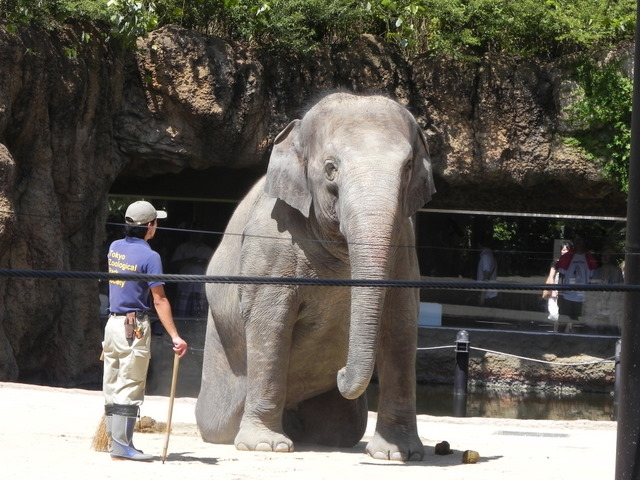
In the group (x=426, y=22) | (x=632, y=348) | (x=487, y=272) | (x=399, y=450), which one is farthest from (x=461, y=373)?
(x=632, y=348)

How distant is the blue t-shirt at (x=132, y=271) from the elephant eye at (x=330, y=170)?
1.06m

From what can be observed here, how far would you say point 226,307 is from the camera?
22.8 ft

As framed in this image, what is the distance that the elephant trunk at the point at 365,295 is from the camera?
18.3ft

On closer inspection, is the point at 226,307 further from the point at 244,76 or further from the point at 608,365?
the point at 608,365

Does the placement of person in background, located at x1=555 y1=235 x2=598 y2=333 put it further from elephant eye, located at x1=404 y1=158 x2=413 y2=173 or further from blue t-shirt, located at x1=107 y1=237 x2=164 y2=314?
blue t-shirt, located at x1=107 y1=237 x2=164 y2=314

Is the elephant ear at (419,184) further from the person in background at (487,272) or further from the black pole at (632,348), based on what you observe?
the person in background at (487,272)

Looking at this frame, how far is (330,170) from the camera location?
245 inches

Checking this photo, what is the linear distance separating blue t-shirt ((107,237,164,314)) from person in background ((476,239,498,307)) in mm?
3256

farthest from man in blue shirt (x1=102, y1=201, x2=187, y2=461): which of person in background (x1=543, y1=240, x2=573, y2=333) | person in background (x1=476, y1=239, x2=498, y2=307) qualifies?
person in background (x1=543, y1=240, x2=573, y2=333)

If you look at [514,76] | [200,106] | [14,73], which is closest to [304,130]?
[14,73]

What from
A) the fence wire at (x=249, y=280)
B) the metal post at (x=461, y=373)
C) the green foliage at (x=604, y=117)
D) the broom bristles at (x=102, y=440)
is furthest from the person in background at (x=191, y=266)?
the green foliage at (x=604, y=117)

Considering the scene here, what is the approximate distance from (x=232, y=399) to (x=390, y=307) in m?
1.27

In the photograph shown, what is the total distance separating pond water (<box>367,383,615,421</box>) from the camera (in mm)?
13047

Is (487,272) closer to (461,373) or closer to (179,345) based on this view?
(179,345)
